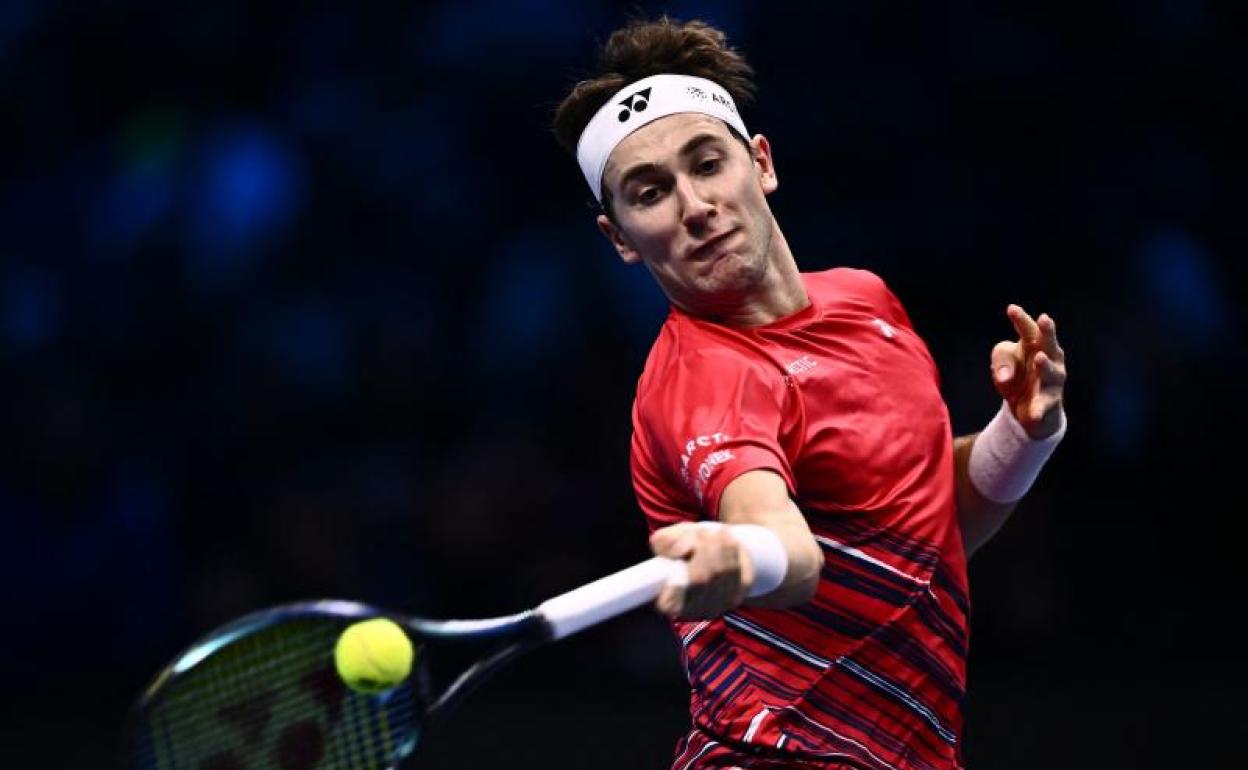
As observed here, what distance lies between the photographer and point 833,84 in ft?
27.4

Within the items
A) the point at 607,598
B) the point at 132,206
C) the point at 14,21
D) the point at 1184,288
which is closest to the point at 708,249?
the point at 607,598

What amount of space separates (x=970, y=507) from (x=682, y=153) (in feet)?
3.32

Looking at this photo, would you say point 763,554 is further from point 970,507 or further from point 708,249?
point 970,507

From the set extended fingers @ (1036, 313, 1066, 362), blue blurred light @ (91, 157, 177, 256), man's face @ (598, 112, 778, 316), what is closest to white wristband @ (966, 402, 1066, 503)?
extended fingers @ (1036, 313, 1066, 362)

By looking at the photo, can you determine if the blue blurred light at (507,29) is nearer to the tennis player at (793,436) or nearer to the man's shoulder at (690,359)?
the tennis player at (793,436)

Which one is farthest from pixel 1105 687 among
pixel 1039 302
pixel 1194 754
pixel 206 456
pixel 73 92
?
pixel 73 92

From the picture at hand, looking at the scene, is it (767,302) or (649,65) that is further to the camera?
(649,65)

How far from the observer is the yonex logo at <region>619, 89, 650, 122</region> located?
13.1 feet

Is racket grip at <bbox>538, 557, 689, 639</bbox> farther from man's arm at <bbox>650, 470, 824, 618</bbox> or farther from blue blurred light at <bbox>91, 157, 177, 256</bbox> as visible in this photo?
blue blurred light at <bbox>91, 157, 177, 256</bbox>

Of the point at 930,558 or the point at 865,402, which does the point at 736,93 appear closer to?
the point at 865,402

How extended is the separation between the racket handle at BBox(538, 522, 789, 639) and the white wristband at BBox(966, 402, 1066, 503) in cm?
112

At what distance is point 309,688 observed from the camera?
333cm

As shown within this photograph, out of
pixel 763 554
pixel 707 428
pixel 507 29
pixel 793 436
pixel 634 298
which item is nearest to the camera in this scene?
pixel 763 554

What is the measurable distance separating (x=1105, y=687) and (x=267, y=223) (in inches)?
153
